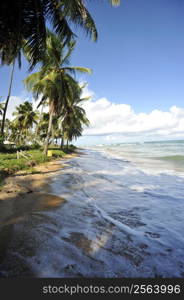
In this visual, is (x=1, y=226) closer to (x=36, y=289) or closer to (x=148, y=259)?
(x=36, y=289)

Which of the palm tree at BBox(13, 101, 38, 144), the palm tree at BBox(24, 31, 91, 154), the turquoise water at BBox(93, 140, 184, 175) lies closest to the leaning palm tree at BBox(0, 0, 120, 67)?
the palm tree at BBox(24, 31, 91, 154)

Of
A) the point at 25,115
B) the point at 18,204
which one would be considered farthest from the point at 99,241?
the point at 25,115

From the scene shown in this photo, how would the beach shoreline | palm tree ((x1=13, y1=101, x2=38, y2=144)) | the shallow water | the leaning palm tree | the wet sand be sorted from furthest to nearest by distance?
palm tree ((x1=13, y1=101, x2=38, y2=144))
the leaning palm tree
the beach shoreline
the wet sand
the shallow water

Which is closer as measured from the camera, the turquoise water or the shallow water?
the shallow water

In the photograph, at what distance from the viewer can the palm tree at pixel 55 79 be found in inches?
502

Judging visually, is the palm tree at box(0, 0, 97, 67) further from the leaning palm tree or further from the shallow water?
the shallow water

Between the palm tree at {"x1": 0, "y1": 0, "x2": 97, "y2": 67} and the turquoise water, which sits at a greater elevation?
the palm tree at {"x1": 0, "y1": 0, "x2": 97, "y2": 67}

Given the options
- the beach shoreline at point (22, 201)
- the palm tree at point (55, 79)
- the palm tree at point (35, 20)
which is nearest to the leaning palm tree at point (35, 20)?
the palm tree at point (35, 20)

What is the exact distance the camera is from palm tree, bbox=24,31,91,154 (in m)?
12.8

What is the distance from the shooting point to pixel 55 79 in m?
13.0

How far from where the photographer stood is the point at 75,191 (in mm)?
5301

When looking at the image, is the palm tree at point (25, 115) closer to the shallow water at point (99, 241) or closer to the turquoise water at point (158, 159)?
the turquoise water at point (158, 159)

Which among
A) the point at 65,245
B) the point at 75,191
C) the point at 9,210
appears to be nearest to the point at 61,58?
the point at 75,191

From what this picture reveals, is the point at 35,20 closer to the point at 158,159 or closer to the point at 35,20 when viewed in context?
the point at 35,20
